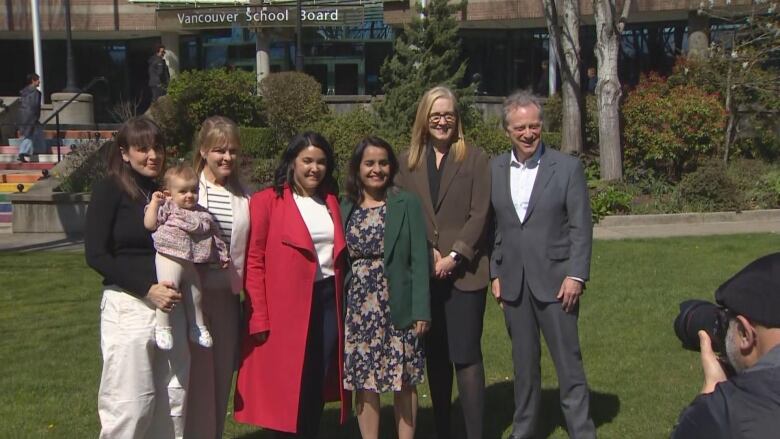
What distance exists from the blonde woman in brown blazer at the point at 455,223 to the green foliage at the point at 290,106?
13252mm

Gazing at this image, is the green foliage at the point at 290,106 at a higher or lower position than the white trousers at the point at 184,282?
higher

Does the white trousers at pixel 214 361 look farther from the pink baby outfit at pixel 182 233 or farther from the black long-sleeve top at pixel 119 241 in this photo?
the black long-sleeve top at pixel 119 241

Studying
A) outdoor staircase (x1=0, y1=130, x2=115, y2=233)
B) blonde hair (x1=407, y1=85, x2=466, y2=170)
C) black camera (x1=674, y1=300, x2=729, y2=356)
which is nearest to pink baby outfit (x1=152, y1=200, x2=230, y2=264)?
blonde hair (x1=407, y1=85, x2=466, y2=170)

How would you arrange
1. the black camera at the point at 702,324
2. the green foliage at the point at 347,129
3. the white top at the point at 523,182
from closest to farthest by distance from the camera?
the black camera at the point at 702,324, the white top at the point at 523,182, the green foliage at the point at 347,129

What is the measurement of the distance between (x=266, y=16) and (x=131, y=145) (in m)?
23.4

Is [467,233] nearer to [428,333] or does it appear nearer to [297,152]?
[428,333]

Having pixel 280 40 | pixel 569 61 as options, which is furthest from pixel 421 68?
pixel 280 40

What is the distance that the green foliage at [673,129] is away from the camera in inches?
606

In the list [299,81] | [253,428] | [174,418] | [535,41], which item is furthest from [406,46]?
[535,41]

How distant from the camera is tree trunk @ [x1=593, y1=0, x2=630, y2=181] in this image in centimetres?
1521

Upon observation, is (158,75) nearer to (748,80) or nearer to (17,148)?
(17,148)

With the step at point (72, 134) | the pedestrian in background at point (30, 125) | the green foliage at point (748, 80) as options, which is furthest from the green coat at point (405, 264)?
the step at point (72, 134)

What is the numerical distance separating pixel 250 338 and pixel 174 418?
59 cm

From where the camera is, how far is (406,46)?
54.2ft
